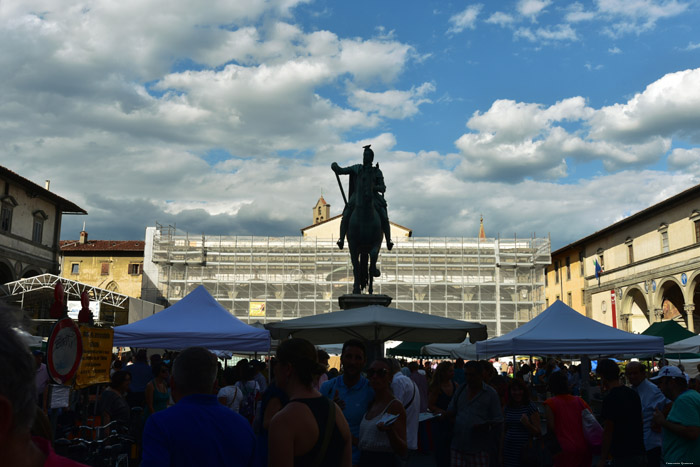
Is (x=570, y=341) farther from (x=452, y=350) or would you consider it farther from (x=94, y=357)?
(x=452, y=350)

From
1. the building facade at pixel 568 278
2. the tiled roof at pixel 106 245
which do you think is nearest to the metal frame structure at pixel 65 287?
the tiled roof at pixel 106 245

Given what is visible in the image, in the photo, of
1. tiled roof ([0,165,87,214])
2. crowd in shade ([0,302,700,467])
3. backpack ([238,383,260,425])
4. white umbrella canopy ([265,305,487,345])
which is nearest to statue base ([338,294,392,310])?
crowd in shade ([0,302,700,467])

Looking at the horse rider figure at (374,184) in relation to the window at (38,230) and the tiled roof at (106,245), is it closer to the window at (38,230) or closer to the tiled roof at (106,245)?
the window at (38,230)

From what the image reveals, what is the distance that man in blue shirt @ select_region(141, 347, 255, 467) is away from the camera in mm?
2586

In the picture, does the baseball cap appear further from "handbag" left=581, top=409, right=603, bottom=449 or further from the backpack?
the backpack

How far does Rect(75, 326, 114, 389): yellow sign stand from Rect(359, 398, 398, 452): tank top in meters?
3.24

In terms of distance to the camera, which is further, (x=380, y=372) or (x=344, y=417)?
(x=380, y=372)

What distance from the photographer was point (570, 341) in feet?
35.6

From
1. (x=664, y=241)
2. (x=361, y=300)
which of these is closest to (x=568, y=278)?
(x=664, y=241)

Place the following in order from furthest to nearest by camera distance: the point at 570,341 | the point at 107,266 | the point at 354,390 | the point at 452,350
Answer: the point at 107,266, the point at 452,350, the point at 570,341, the point at 354,390

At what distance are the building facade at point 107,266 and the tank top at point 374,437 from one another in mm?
53049

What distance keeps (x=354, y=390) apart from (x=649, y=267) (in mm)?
42638

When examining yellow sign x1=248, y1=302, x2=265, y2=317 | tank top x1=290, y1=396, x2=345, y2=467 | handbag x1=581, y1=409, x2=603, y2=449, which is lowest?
handbag x1=581, y1=409, x2=603, y2=449

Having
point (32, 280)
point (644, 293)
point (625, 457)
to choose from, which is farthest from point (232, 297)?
point (625, 457)
